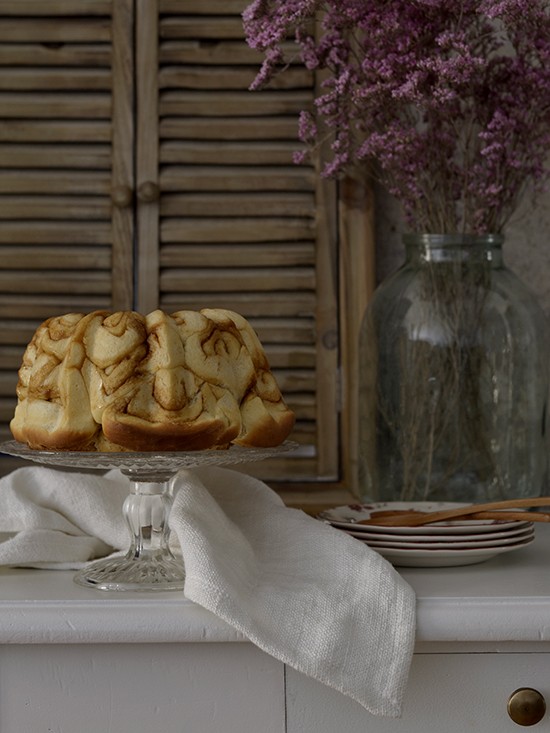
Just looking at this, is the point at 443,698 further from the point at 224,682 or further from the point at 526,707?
the point at 224,682

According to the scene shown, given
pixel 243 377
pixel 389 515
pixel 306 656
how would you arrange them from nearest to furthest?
pixel 306 656, pixel 243 377, pixel 389 515

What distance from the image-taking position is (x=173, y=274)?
4.33 ft

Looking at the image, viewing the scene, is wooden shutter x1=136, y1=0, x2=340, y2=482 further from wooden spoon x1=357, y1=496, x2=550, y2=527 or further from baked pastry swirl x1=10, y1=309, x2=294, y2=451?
baked pastry swirl x1=10, y1=309, x2=294, y2=451

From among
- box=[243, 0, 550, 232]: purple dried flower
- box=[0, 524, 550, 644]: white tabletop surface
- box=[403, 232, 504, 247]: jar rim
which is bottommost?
box=[0, 524, 550, 644]: white tabletop surface

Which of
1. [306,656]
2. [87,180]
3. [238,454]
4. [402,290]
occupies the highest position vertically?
[87,180]

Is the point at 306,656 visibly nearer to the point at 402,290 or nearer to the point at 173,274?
the point at 402,290

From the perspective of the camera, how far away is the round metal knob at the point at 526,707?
2.65 feet

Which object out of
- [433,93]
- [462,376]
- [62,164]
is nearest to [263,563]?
[462,376]

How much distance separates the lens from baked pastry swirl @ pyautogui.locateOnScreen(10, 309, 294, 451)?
2.66 feet

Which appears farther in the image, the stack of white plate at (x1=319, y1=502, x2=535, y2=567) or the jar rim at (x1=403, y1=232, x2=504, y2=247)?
the jar rim at (x1=403, y1=232, x2=504, y2=247)

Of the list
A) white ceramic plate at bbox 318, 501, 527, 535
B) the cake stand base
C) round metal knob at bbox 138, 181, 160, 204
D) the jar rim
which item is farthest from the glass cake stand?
round metal knob at bbox 138, 181, 160, 204

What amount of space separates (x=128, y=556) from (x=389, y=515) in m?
0.27

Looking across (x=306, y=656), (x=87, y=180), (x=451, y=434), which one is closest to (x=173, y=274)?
(x=87, y=180)

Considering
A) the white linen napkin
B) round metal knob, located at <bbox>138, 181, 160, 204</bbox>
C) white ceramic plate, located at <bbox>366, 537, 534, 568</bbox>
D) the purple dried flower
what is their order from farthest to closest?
1. round metal knob, located at <bbox>138, 181, 160, 204</bbox>
2. the purple dried flower
3. white ceramic plate, located at <bbox>366, 537, 534, 568</bbox>
4. the white linen napkin
